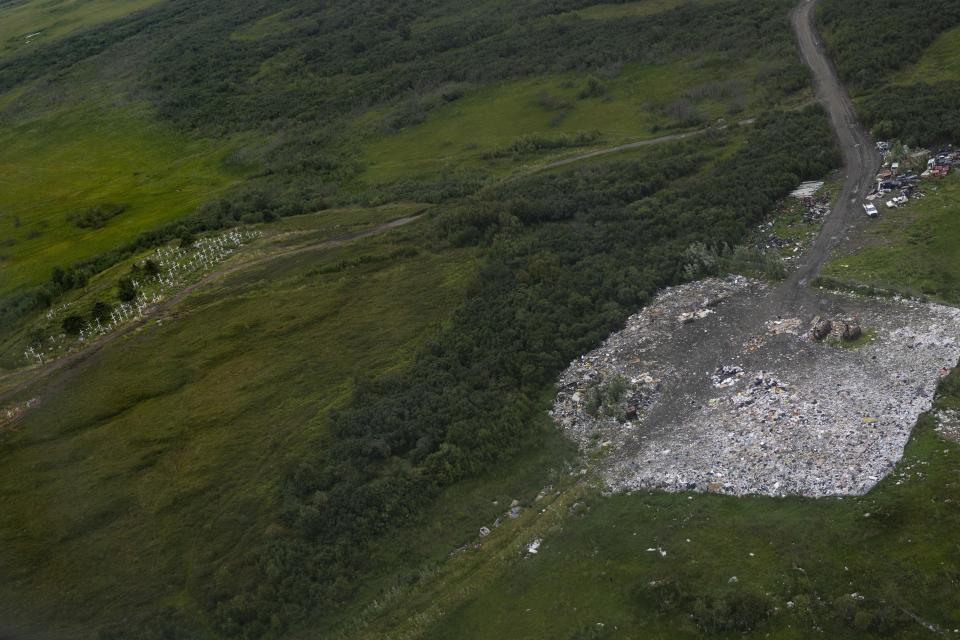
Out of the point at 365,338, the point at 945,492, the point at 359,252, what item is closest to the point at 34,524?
the point at 365,338

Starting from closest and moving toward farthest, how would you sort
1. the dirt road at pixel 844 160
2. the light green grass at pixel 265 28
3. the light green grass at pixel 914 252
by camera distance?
the light green grass at pixel 914 252, the dirt road at pixel 844 160, the light green grass at pixel 265 28

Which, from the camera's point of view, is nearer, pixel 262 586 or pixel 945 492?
pixel 945 492

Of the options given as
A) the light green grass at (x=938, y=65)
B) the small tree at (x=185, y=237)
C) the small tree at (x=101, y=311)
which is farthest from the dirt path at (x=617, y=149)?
the small tree at (x=101, y=311)

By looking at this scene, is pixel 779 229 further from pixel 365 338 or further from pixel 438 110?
pixel 438 110

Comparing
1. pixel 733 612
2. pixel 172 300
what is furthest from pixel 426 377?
pixel 172 300

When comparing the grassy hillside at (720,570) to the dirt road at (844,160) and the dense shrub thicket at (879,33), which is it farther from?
the dense shrub thicket at (879,33)

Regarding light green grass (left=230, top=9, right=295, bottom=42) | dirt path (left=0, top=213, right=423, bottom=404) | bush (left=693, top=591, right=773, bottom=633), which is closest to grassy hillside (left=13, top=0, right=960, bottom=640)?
bush (left=693, top=591, right=773, bottom=633)
